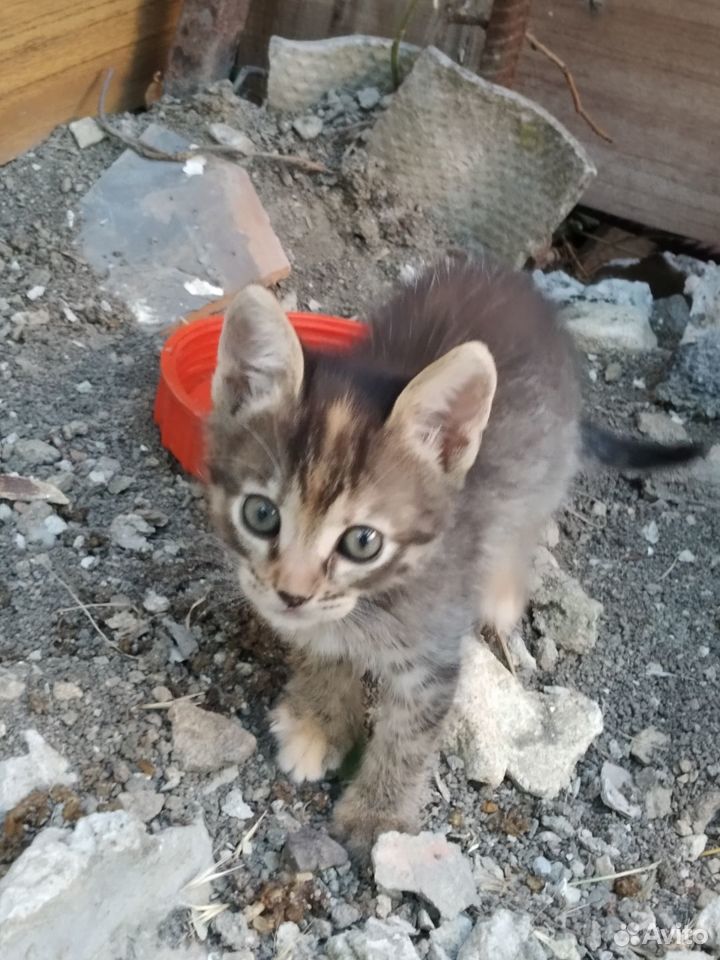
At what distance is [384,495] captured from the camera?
1.80 m

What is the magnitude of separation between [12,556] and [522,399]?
45.1 inches

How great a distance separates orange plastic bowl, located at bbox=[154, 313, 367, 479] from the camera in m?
2.61

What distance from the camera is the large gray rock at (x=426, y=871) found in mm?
1975

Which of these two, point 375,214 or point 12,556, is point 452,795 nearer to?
point 12,556

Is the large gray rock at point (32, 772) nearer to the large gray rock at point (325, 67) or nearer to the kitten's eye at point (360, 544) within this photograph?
the kitten's eye at point (360, 544)

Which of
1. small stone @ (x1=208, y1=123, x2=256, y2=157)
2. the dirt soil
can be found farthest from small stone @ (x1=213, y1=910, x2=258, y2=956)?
small stone @ (x1=208, y1=123, x2=256, y2=157)

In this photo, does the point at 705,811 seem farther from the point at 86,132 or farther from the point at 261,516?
the point at 86,132

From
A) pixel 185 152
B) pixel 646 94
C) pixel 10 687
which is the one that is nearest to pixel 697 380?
pixel 646 94

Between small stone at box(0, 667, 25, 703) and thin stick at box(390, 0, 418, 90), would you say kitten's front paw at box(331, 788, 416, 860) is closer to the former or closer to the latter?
small stone at box(0, 667, 25, 703)

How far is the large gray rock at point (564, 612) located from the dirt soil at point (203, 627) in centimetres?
6

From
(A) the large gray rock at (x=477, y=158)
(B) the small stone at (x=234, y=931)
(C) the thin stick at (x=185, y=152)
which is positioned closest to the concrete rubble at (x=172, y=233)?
(C) the thin stick at (x=185, y=152)

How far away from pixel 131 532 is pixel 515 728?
965 millimetres

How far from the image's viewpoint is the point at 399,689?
6.98 feet

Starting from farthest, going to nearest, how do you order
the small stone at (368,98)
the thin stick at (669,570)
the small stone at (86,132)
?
1. the small stone at (368,98)
2. the small stone at (86,132)
3. the thin stick at (669,570)
